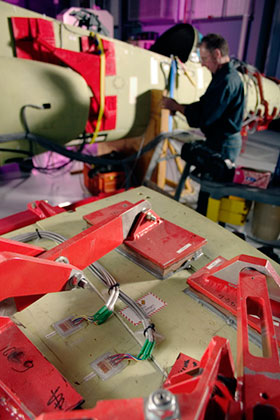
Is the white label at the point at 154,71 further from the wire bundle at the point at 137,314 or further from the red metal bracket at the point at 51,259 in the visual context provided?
the wire bundle at the point at 137,314

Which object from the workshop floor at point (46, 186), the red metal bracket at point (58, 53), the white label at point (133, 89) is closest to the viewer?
the red metal bracket at point (58, 53)

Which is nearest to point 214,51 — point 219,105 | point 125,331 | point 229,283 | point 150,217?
point 219,105

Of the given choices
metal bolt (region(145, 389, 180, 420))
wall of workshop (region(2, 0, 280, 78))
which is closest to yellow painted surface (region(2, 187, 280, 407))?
metal bolt (region(145, 389, 180, 420))

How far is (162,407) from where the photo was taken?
439 mm

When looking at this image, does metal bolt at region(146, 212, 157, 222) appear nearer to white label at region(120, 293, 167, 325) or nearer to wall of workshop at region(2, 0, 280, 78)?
white label at region(120, 293, 167, 325)

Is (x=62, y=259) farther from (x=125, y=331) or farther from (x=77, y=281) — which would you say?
(x=125, y=331)

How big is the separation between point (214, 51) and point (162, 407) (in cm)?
234

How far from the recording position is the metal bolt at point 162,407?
0.44m

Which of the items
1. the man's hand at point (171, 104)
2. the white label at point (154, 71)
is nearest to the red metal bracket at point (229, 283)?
the man's hand at point (171, 104)

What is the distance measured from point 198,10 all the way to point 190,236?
7486 millimetres

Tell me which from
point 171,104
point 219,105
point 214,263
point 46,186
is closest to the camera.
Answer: point 214,263

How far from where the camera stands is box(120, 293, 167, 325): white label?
2.98 ft

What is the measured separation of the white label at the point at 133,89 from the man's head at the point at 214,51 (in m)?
0.63

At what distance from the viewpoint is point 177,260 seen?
1.09 metres
